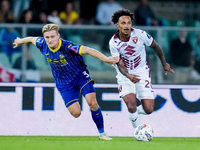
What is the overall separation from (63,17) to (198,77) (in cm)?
387

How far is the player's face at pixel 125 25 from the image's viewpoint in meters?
9.20

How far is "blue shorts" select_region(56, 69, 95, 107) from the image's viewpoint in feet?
30.7

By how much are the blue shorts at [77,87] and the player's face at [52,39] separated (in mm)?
680

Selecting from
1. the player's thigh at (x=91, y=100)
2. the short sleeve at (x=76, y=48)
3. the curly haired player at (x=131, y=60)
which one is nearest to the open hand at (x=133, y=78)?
the curly haired player at (x=131, y=60)

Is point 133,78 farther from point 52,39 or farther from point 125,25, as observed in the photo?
point 52,39

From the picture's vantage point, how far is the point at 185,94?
35.8 feet

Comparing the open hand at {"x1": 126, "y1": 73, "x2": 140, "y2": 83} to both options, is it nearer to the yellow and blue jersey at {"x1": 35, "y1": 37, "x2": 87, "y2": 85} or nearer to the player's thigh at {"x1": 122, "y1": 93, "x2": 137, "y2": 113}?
the player's thigh at {"x1": 122, "y1": 93, "x2": 137, "y2": 113}

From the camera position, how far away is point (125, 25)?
363 inches

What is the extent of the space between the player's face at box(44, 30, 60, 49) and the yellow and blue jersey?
0.08m

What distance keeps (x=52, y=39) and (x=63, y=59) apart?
37cm

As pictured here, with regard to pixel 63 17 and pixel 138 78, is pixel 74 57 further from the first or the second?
pixel 63 17

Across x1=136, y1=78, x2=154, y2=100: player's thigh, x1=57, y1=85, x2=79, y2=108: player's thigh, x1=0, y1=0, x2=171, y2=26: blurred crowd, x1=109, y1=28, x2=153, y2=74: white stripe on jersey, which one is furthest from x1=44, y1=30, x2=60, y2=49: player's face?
x1=0, y1=0, x2=171, y2=26: blurred crowd

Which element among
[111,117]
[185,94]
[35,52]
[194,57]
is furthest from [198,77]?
[35,52]

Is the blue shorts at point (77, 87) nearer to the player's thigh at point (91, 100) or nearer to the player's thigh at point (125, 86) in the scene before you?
the player's thigh at point (91, 100)
